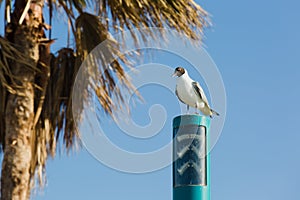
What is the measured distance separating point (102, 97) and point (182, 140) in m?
2.64

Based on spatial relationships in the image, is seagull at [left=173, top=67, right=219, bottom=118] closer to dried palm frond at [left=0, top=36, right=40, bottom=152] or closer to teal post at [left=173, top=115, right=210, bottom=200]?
teal post at [left=173, top=115, right=210, bottom=200]

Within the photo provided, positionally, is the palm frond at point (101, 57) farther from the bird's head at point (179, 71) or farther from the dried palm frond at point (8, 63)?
the bird's head at point (179, 71)

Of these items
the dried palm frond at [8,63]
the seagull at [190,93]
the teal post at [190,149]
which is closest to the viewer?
the teal post at [190,149]

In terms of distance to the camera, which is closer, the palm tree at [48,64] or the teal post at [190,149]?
the teal post at [190,149]

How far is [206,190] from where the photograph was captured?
4.09 metres

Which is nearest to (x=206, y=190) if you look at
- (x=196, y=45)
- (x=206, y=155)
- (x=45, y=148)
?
(x=206, y=155)

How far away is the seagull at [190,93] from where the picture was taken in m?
4.45

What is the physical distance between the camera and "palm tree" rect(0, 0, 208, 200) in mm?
6332

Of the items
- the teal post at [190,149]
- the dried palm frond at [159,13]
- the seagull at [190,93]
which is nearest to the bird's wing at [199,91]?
the seagull at [190,93]

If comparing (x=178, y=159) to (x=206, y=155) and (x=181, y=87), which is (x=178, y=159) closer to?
(x=206, y=155)

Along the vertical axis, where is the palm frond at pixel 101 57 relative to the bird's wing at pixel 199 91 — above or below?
above

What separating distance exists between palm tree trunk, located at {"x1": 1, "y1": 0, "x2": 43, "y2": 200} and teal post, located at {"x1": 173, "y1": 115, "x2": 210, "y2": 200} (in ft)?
7.36

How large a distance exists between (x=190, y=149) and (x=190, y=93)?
0.40 metres

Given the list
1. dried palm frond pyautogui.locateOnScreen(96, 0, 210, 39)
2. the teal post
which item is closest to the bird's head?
the teal post
